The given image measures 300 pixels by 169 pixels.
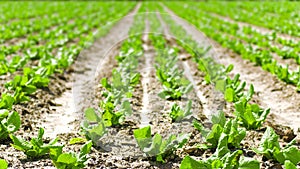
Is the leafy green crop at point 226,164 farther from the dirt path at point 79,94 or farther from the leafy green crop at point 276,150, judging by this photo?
the dirt path at point 79,94

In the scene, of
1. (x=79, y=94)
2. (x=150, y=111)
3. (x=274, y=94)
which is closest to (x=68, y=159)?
(x=150, y=111)

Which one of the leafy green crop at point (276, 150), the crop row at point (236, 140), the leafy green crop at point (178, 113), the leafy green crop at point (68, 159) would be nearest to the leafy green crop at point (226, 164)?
the crop row at point (236, 140)

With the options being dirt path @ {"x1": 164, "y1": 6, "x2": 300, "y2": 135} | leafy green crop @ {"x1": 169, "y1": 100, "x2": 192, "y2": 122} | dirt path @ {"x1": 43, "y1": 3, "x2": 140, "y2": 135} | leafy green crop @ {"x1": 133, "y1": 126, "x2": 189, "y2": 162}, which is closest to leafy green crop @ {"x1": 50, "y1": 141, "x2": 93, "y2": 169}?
leafy green crop @ {"x1": 133, "y1": 126, "x2": 189, "y2": 162}

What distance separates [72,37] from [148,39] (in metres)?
2.25

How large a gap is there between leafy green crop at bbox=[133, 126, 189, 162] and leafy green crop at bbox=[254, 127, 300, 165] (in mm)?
699

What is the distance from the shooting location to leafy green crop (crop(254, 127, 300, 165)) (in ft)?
11.5

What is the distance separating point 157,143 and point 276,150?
103cm

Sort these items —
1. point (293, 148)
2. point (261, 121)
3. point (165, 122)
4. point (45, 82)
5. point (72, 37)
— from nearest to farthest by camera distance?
point (293, 148) < point (261, 121) < point (165, 122) < point (45, 82) < point (72, 37)

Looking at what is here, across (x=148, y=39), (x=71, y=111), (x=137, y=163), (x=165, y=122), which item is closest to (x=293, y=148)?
(x=137, y=163)

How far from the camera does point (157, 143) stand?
3725 mm

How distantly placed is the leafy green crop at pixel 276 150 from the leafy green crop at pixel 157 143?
0.70 meters

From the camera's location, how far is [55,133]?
15.1ft

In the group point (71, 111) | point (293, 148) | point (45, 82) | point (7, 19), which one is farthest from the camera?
point (7, 19)

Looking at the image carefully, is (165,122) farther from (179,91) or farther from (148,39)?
(148,39)
